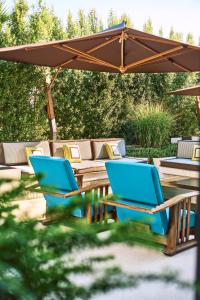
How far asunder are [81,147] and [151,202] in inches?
212

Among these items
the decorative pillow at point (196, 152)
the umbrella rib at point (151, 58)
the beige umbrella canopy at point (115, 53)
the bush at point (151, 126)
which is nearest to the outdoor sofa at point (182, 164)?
the decorative pillow at point (196, 152)

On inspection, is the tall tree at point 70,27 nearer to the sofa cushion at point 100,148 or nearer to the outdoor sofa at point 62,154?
the sofa cushion at point 100,148

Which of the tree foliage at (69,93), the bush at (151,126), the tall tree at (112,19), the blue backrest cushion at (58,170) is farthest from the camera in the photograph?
the tall tree at (112,19)

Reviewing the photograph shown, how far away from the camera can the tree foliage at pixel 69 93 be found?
10188 millimetres

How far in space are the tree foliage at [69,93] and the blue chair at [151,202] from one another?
6577mm

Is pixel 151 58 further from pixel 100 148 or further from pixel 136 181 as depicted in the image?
pixel 136 181

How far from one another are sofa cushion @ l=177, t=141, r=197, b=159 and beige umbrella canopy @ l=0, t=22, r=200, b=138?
1612mm

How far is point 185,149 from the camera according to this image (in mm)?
9070

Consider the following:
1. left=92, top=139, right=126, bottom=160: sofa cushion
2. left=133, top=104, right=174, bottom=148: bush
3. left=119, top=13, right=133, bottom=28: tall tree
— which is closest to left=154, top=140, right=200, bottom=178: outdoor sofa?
left=92, top=139, right=126, bottom=160: sofa cushion

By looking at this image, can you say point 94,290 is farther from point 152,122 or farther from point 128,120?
point 128,120

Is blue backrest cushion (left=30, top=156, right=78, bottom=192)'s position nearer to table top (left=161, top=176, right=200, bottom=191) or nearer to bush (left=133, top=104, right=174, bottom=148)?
table top (left=161, top=176, right=200, bottom=191)

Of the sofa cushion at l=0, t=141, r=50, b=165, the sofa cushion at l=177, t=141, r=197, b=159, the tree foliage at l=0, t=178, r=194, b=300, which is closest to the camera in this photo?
the tree foliage at l=0, t=178, r=194, b=300

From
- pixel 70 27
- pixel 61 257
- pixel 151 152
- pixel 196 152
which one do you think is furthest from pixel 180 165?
pixel 70 27

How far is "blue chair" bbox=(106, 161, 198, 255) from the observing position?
373cm
